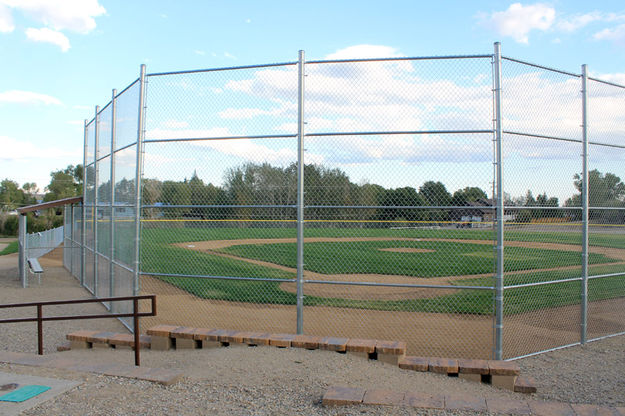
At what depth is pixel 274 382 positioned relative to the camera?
501 cm

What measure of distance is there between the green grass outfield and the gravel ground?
6.61ft

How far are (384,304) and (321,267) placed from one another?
5.35 m

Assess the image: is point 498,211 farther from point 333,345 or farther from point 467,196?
point 333,345

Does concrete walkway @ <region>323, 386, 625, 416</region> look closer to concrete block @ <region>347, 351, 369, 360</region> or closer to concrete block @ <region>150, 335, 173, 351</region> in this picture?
concrete block @ <region>347, 351, 369, 360</region>

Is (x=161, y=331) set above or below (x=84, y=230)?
below

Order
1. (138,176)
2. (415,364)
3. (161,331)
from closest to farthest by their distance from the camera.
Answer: (415,364), (161,331), (138,176)

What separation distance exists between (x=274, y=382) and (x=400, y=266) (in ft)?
39.1

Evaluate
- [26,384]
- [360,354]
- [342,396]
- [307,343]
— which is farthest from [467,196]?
[26,384]

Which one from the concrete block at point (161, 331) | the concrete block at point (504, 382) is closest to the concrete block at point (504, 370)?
the concrete block at point (504, 382)

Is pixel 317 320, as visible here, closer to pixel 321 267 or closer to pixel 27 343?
pixel 27 343

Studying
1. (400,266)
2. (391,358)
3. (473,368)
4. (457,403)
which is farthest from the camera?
(400,266)

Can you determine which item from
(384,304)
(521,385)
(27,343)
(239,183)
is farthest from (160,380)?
(384,304)

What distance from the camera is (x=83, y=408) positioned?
4.31 meters

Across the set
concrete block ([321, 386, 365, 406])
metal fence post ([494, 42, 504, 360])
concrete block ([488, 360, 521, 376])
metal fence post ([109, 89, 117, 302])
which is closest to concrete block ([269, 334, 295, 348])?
concrete block ([321, 386, 365, 406])
